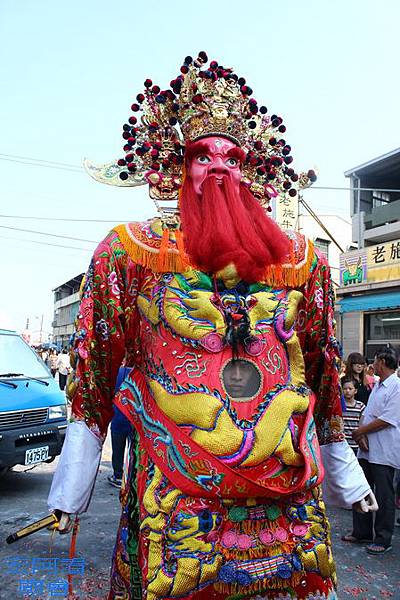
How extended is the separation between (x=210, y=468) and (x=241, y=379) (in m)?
0.29

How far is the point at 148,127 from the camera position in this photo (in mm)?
2189

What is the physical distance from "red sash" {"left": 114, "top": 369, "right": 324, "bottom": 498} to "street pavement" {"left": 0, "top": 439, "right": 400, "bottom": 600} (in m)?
1.48

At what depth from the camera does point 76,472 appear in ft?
5.68

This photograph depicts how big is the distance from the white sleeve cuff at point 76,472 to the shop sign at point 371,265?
1385 centimetres

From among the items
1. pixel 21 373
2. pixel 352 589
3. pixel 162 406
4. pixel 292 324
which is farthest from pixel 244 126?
pixel 21 373

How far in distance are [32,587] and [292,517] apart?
7.85 feet

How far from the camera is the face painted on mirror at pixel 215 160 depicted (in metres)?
2.00

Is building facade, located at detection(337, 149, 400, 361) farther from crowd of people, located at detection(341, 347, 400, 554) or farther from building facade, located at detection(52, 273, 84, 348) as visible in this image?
building facade, located at detection(52, 273, 84, 348)

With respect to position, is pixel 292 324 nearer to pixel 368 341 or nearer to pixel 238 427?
pixel 238 427

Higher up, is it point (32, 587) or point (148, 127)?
point (148, 127)

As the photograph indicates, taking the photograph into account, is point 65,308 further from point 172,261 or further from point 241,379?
point 241,379

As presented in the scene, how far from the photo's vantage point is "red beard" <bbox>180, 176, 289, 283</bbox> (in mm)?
1773

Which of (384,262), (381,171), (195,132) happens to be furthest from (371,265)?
(195,132)

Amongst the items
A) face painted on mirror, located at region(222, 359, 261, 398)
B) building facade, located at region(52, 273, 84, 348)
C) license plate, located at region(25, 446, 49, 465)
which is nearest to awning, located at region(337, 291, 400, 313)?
license plate, located at region(25, 446, 49, 465)
